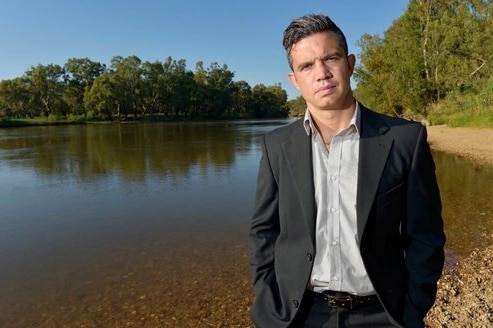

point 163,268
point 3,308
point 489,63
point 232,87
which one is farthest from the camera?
point 232,87

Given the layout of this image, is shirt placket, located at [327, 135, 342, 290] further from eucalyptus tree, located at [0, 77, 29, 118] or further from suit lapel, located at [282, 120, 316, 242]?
eucalyptus tree, located at [0, 77, 29, 118]

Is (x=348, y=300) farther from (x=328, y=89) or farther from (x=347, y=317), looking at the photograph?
(x=328, y=89)

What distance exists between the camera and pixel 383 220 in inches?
82.3

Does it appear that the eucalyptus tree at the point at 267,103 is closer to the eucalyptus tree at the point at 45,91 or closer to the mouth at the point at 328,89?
the eucalyptus tree at the point at 45,91

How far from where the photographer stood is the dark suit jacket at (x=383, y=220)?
207 centimetres

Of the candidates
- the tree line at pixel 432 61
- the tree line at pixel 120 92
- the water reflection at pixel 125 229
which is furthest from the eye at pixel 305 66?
the tree line at pixel 120 92

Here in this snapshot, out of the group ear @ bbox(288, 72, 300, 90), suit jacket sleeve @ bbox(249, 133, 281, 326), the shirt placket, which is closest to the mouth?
ear @ bbox(288, 72, 300, 90)

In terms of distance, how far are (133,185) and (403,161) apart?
16.9m

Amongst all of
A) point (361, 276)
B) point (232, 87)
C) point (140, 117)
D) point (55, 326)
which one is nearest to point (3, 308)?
point (55, 326)

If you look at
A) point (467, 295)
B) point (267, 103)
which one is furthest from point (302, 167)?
point (267, 103)

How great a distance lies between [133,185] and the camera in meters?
17.8

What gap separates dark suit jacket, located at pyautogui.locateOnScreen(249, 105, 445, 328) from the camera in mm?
2074

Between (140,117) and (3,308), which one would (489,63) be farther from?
(140,117)

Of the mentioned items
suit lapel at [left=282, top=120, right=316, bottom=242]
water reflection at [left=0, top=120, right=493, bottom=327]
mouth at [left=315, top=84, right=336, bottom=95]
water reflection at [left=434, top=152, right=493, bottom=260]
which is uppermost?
mouth at [left=315, top=84, right=336, bottom=95]
